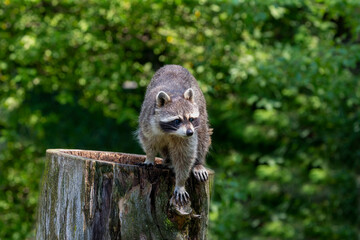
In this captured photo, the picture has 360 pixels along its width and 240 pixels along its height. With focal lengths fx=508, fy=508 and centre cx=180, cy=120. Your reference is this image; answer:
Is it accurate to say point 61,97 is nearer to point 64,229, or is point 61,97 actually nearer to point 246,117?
point 246,117

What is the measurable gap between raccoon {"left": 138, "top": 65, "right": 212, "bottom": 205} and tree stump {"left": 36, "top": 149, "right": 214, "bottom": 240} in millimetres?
150

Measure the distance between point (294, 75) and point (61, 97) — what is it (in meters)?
3.51

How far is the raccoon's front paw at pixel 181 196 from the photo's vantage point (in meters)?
3.47

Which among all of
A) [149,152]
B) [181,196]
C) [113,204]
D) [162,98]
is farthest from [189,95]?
[113,204]

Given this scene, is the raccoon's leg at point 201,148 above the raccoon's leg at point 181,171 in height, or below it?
above

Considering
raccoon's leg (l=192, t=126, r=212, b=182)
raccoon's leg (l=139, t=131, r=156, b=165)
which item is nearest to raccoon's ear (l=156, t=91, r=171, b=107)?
raccoon's leg (l=139, t=131, r=156, b=165)

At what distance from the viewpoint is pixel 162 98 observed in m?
4.12

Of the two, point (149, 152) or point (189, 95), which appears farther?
point (149, 152)

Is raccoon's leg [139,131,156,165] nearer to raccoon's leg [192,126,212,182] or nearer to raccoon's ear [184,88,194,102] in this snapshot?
raccoon's leg [192,126,212,182]

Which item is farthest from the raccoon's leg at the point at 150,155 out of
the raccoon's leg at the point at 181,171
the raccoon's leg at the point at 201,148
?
the raccoon's leg at the point at 201,148

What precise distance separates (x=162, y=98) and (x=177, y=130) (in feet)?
1.22

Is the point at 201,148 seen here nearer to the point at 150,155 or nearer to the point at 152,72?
the point at 150,155

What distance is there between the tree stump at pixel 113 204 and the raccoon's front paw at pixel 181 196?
0.04 m

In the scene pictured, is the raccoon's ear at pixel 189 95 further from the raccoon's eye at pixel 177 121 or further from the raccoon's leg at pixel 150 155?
the raccoon's leg at pixel 150 155
